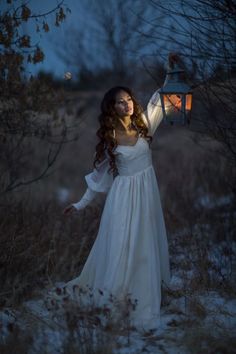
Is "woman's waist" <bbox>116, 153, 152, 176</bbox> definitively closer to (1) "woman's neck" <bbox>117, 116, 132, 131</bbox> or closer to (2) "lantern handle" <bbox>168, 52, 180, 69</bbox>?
(1) "woman's neck" <bbox>117, 116, 132, 131</bbox>

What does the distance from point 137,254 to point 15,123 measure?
2360 mm

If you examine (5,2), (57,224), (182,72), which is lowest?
(57,224)

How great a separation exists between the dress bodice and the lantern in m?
0.38

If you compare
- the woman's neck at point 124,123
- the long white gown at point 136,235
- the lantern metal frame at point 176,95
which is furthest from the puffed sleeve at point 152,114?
the lantern metal frame at point 176,95

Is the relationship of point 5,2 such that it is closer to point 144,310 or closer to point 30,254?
point 30,254

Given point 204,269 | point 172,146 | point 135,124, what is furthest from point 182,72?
point 172,146

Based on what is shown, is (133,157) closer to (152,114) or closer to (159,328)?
(152,114)

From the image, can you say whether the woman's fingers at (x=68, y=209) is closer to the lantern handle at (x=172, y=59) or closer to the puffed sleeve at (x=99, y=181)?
the puffed sleeve at (x=99, y=181)

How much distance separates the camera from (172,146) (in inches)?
571

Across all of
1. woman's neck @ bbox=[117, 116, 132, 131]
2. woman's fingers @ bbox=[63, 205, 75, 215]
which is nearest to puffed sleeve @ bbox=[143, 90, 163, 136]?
woman's neck @ bbox=[117, 116, 132, 131]

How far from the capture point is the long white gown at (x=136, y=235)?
4.18m

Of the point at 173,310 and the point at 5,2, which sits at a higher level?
the point at 5,2

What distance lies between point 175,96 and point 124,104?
52 cm

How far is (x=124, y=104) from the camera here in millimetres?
4270
